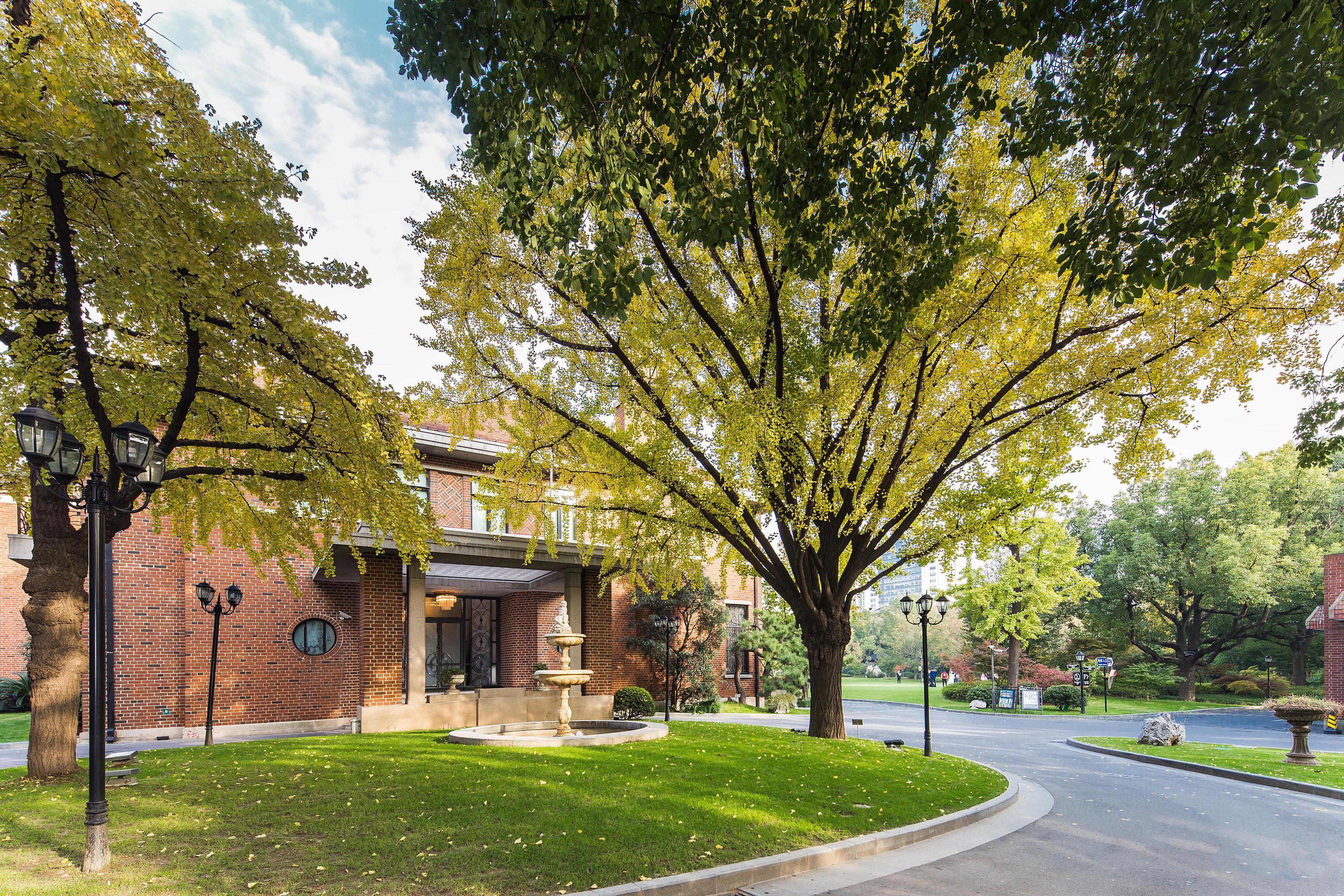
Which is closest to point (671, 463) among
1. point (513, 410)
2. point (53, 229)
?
point (513, 410)

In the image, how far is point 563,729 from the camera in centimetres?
1546

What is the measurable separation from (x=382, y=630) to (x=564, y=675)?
5.77 meters

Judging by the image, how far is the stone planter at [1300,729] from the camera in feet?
47.1

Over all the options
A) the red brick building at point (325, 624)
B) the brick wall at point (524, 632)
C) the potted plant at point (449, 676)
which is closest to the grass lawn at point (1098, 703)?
the brick wall at point (524, 632)

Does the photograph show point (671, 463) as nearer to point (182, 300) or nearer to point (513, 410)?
point (513, 410)

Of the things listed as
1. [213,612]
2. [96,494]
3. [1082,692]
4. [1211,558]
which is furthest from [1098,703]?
[96,494]

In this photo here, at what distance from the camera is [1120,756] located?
675 inches

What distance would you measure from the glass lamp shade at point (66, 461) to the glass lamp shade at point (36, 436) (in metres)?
0.05

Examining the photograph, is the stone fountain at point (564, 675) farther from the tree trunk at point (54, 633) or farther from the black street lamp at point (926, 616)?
the tree trunk at point (54, 633)

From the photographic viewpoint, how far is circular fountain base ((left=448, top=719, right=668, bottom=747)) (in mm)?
13195

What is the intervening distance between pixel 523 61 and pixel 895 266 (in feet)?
16.9

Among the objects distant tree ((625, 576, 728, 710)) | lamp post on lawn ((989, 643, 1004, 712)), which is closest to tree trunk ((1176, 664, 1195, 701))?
lamp post on lawn ((989, 643, 1004, 712))

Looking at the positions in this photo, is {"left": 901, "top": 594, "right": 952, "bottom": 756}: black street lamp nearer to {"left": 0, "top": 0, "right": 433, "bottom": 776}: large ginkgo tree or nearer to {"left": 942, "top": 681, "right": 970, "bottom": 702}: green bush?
{"left": 0, "top": 0, "right": 433, "bottom": 776}: large ginkgo tree

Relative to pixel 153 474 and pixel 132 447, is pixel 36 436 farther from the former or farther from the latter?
pixel 153 474
